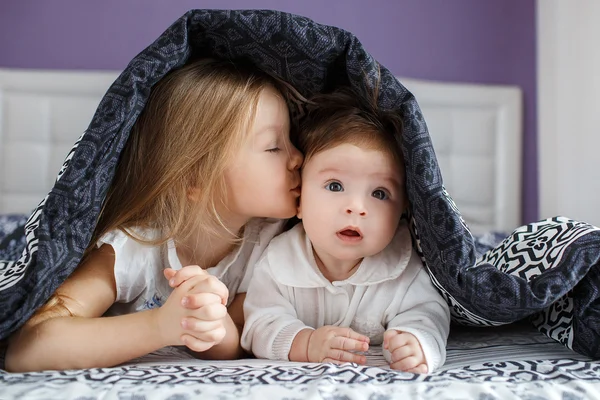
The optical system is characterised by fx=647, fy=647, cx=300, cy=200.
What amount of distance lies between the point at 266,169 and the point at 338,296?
0.86 ft

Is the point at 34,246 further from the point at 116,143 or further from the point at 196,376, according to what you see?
the point at 196,376

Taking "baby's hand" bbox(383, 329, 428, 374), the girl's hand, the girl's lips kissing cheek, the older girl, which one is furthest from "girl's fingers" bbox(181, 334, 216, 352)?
the girl's lips kissing cheek

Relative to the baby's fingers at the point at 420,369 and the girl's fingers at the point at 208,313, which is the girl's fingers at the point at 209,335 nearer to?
the girl's fingers at the point at 208,313

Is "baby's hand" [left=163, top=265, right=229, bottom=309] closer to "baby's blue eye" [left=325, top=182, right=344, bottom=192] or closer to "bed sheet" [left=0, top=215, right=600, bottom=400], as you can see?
"bed sheet" [left=0, top=215, right=600, bottom=400]

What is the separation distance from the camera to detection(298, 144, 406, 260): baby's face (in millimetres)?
1070

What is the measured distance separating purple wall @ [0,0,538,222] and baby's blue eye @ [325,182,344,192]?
6.29 ft

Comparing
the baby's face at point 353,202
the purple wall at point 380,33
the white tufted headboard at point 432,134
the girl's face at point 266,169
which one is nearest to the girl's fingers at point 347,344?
the baby's face at point 353,202

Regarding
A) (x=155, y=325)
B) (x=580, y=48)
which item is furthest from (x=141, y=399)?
(x=580, y=48)

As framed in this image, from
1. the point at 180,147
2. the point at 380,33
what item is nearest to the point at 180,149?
the point at 180,147

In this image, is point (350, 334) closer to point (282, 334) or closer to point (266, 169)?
point (282, 334)

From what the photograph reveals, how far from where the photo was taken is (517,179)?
296 cm

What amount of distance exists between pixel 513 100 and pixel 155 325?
2397mm

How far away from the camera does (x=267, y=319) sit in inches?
43.0

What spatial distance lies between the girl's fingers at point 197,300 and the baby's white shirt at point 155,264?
26cm
